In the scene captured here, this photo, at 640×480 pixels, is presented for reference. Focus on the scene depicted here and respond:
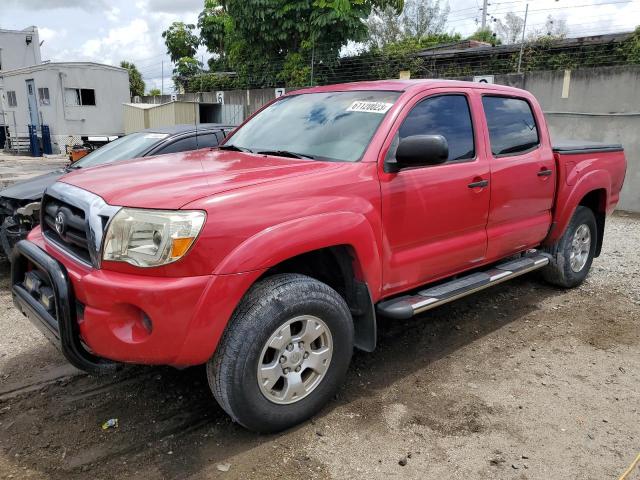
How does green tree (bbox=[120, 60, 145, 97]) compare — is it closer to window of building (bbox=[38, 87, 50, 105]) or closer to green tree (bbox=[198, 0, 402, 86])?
window of building (bbox=[38, 87, 50, 105])

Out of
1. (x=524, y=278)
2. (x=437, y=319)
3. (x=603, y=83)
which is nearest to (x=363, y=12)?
(x=603, y=83)

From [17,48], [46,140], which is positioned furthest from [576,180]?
[17,48]

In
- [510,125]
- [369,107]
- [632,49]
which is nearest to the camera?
[369,107]

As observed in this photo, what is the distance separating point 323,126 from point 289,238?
3.90ft

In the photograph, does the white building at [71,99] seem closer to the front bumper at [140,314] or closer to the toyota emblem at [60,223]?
the toyota emblem at [60,223]

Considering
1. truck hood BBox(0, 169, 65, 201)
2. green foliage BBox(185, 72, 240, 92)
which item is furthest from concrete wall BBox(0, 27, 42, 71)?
truck hood BBox(0, 169, 65, 201)

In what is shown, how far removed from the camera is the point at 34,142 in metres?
22.2

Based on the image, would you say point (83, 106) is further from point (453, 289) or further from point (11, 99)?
point (453, 289)

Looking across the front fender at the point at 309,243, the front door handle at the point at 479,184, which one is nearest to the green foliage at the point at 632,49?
the front door handle at the point at 479,184

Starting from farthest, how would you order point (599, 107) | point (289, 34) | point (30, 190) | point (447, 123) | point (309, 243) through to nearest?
point (289, 34)
point (599, 107)
point (30, 190)
point (447, 123)
point (309, 243)

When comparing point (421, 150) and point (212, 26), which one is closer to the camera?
point (421, 150)

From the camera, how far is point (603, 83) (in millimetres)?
9383

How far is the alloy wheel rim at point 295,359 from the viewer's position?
2.80 metres

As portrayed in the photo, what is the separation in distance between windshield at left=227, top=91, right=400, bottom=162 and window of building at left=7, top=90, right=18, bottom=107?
24827 millimetres
